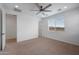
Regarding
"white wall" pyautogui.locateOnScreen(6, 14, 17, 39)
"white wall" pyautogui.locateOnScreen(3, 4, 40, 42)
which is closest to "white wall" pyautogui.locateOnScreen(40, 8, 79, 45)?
"white wall" pyautogui.locateOnScreen(3, 4, 40, 42)

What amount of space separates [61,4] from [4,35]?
1.44m

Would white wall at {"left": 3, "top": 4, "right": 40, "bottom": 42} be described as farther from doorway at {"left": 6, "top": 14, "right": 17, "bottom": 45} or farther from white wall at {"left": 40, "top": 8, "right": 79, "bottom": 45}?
white wall at {"left": 40, "top": 8, "right": 79, "bottom": 45}

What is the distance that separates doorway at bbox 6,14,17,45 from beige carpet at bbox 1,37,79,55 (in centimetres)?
9

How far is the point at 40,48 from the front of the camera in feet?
5.28

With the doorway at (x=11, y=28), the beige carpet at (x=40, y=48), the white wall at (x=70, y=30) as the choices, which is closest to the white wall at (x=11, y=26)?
the doorway at (x=11, y=28)

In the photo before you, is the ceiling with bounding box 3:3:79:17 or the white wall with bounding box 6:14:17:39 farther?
the white wall with bounding box 6:14:17:39

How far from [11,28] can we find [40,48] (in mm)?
845

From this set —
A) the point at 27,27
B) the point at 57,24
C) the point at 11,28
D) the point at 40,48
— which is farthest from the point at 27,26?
the point at 57,24

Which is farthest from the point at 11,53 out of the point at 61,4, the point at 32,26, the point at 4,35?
the point at 61,4

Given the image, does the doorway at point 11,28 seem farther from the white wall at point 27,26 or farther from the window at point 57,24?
the window at point 57,24

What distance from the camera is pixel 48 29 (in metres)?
1.68

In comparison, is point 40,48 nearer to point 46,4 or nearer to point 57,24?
point 57,24

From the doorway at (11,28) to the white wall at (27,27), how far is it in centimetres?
9

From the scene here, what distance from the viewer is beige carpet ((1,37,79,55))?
1.52m
